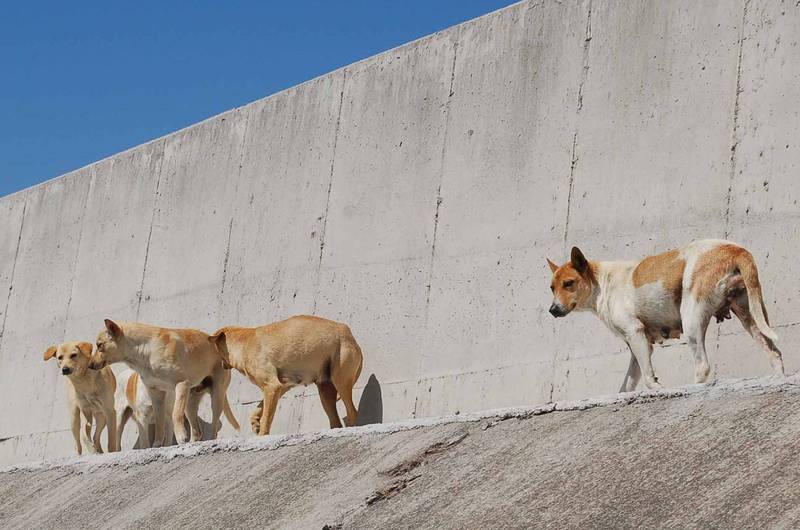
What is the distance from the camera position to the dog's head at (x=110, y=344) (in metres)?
10.7

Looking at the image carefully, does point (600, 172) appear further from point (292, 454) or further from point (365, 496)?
point (365, 496)

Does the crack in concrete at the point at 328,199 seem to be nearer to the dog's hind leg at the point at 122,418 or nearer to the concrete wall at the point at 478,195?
the concrete wall at the point at 478,195

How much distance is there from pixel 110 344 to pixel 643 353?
474 centimetres

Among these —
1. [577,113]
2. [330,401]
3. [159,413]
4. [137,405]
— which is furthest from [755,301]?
[137,405]

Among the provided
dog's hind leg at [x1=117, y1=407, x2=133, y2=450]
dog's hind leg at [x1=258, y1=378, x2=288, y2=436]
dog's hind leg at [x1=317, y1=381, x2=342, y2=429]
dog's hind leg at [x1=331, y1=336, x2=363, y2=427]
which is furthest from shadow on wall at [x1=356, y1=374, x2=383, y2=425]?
dog's hind leg at [x1=117, y1=407, x2=133, y2=450]

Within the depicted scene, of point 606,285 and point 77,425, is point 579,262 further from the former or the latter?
point 77,425

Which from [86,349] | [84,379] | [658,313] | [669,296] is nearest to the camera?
[669,296]

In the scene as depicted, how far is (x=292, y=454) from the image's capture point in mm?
7742

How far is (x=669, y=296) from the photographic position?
768 centimetres

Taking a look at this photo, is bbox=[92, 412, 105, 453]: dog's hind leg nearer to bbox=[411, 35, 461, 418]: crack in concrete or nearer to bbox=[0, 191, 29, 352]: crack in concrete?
bbox=[411, 35, 461, 418]: crack in concrete

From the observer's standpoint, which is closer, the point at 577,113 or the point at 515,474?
the point at 515,474

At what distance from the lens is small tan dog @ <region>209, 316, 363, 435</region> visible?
33.5 ft

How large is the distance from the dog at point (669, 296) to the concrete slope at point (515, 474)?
44.7 inches

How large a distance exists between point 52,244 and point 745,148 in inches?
376
